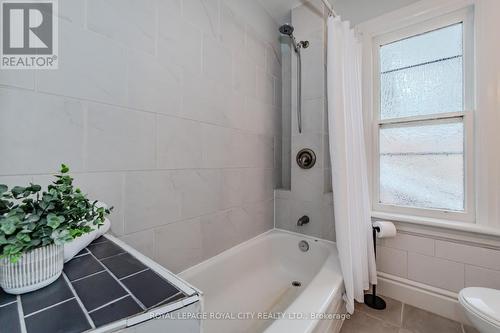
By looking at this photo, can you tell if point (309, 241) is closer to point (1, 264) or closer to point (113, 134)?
point (113, 134)

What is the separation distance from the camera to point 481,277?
1289mm

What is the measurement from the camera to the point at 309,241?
169cm

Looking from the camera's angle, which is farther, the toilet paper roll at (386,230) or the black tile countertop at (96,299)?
the toilet paper roll at (386,230)

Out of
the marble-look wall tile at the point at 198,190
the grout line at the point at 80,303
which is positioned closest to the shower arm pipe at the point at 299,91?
the marble-look wall tile at the point at 198,190

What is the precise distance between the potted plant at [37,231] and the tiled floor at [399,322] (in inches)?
62.0

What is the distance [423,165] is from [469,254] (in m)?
0.64

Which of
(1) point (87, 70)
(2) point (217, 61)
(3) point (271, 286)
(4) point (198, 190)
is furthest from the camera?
(3) point (271, 286)

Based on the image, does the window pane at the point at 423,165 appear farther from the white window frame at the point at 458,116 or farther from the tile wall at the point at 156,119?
the tile wall at the point at 156,119

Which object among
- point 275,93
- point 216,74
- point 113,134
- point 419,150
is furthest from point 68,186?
point 419,150

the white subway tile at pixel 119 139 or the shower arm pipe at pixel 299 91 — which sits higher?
the shower arm pipe at pixel 299 91

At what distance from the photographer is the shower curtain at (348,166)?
127cm

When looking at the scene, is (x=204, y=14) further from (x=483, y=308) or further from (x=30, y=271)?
(x=483, y=308)

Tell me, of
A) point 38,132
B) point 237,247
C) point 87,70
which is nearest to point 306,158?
point 237,247

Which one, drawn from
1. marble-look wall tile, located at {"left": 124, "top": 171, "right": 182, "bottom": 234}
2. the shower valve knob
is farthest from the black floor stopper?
marble-look wall tile, located at {"left": 124, "top": 171, "right": 182, "bottom": 234}
